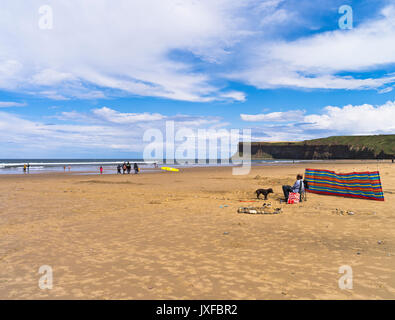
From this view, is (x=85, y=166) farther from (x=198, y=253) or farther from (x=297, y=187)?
(x=198, y=253)

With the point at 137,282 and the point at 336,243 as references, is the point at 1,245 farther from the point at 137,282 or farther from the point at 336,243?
the point at 336,243

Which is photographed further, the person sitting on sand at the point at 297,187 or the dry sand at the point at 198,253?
the person sitting on sand at the point at 297,187

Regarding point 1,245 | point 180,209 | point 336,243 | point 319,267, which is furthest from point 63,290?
point 180,209

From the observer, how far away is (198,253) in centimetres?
704

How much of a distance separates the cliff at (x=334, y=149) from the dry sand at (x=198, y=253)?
406 ft

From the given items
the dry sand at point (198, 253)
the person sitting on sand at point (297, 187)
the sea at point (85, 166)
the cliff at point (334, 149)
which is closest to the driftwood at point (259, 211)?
the dry sand at point (198, 253)

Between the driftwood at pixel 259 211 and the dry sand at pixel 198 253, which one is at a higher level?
the driftwood at pixel 259 211

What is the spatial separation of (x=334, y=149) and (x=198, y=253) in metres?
153

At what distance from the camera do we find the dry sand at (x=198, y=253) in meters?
5.00

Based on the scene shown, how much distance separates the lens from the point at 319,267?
19.7 ft

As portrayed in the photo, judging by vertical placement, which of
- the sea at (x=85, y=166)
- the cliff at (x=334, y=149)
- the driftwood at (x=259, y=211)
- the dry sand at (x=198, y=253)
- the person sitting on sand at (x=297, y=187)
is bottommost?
the dry sand at (x=198, y=253)

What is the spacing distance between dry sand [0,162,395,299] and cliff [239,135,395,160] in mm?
123867

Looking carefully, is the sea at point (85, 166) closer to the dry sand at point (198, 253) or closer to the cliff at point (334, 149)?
the dry sand at point (198, 253)

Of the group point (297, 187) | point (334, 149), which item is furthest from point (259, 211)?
point (334, 149)
